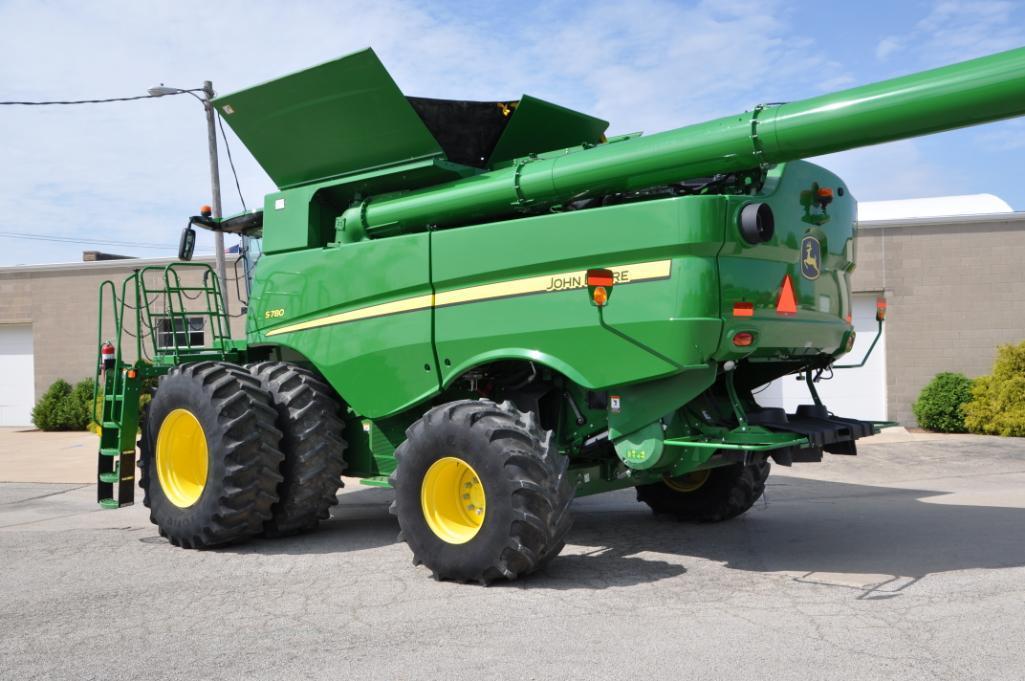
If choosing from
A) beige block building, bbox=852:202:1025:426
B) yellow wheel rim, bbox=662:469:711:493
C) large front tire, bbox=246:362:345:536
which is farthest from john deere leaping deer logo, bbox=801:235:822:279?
beige block building, bbox=852:202:1025:426

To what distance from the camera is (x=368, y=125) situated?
7.37 meters

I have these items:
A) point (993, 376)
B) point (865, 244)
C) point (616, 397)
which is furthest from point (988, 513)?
point (865, 244)

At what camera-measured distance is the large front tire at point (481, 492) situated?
5.75 meters

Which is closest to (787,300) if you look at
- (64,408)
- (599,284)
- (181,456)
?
(599,284)

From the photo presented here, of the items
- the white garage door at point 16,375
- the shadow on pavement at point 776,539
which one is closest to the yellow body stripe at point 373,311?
the shadow on pavement at point 776,539

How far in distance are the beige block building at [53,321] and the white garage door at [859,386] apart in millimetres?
11245

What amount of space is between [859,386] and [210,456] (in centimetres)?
1294

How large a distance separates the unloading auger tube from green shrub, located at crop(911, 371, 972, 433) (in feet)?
37.3

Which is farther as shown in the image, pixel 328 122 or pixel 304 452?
pixel 328 122

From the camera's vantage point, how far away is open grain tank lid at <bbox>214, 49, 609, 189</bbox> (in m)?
7.18

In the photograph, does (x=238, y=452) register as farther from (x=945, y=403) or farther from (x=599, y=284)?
(x=945, y=403)

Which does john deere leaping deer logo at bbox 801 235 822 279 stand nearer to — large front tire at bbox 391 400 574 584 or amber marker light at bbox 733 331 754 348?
amber marker light at bbox 733 331 754 348

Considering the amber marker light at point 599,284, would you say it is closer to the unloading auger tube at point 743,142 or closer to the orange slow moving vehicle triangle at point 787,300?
the unloading auger tube at point 743,142

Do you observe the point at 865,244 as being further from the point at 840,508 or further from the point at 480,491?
the point at 480,491
